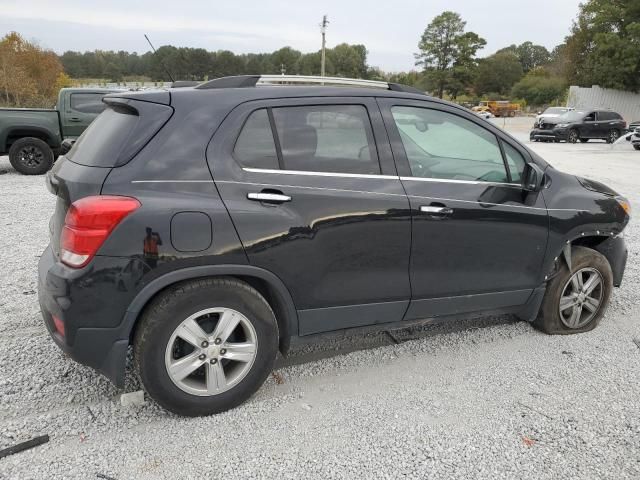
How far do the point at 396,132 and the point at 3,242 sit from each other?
5139mm

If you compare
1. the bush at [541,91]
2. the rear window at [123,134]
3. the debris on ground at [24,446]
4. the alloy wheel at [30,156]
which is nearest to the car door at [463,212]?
the rear window at [123,134]

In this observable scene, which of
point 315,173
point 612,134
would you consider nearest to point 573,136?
point 612,134

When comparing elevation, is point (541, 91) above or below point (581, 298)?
above

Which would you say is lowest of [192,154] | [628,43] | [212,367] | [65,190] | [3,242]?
[3,242]

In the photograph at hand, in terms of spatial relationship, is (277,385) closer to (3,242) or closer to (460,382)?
(460,382)

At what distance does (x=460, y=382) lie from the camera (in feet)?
10.9

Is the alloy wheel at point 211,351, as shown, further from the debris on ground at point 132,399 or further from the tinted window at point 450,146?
the tinted window at point 450,146

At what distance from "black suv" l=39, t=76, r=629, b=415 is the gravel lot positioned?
0.29 m

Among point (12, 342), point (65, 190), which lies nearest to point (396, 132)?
point (65, 190)

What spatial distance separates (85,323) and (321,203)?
4.39 ft

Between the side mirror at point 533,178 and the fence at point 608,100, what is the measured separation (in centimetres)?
4466

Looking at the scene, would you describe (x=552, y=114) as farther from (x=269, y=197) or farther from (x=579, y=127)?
(x=269, y=197)

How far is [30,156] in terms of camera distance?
1125 centimetres

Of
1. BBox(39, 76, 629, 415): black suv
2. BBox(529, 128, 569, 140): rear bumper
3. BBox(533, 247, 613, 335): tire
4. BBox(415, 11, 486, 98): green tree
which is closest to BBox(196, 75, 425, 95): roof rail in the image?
BBox(39, 76, 629, 415): black suv
